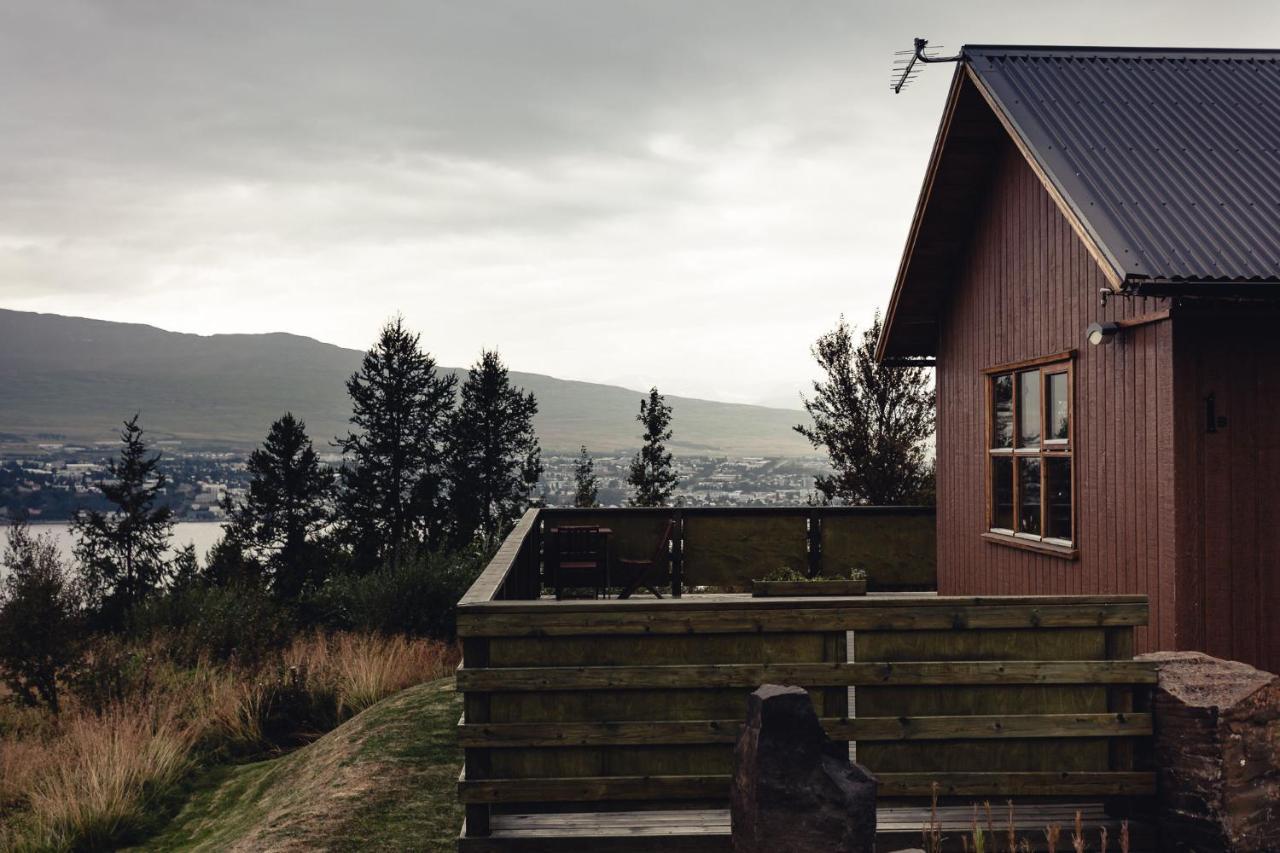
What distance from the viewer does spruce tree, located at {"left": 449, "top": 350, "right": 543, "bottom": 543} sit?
61281mm

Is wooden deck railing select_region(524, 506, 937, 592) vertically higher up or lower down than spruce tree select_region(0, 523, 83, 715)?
higher up

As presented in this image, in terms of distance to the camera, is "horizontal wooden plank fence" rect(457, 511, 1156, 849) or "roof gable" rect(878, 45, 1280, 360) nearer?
"horizontal wooden plank fence" rect(457, 511, 1156, 849)

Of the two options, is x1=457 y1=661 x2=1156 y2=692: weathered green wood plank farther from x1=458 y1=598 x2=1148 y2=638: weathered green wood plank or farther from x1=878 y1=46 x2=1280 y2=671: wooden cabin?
x1=878 y1=46 x2=1280 y2=671: wooden cabin

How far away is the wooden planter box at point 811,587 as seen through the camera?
1077 centimetres

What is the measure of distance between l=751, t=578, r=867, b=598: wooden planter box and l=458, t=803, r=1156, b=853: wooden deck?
579 cm

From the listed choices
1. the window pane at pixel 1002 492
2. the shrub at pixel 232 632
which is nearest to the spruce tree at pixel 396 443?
the shrub at pixel 232 632

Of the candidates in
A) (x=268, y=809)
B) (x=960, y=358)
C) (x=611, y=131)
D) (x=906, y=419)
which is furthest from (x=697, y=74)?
(x=268, y=809)

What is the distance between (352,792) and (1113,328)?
6366mm

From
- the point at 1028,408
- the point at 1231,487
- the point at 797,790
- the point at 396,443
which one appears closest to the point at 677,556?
the point at 1028,408

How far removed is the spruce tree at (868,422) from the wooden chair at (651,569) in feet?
36.2

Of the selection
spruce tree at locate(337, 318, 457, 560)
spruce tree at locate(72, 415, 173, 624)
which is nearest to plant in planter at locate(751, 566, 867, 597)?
spruce tree at locate(337, 318, 457, 560)

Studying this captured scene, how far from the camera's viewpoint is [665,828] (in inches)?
185

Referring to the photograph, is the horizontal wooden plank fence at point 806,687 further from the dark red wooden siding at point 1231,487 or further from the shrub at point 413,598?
the shrub at point 413,598

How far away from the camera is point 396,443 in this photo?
201 feet
